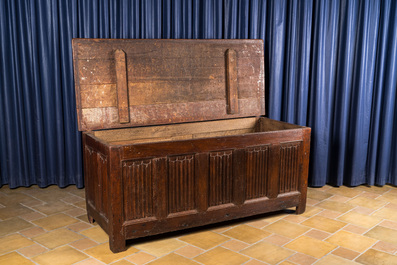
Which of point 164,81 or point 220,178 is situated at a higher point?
point 164,81

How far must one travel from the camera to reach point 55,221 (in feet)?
11.0

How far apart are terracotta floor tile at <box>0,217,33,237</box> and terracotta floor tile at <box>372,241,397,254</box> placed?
2.52 meters

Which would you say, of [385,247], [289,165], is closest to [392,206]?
[385,247]

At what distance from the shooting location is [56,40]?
3926 mm

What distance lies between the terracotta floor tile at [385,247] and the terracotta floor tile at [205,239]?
40.9 inches

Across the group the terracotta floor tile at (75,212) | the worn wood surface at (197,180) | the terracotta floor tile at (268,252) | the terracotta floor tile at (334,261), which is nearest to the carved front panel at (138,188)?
the worn wood surface at (197,180)

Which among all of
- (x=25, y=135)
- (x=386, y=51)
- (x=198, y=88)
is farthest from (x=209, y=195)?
(x=386, y=51)

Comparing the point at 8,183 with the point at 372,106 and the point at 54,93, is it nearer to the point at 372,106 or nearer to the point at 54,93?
the point at 54,93

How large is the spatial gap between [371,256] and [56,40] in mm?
3118

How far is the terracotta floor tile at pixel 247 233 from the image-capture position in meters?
3.07

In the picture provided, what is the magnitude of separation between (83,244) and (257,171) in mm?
1350

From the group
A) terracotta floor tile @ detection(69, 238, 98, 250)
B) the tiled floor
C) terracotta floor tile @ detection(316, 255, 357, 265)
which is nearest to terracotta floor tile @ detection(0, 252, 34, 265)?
the tiled floor

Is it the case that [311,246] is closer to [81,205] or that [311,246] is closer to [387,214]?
[387,214]

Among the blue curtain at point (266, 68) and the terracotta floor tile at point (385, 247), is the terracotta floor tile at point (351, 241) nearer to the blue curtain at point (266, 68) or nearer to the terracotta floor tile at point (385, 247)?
the terracotta floor tile at point (385, 247)
